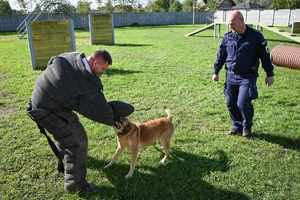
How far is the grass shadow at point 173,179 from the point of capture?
312 cm

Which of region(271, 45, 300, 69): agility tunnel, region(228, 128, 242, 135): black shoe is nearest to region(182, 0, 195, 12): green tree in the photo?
region(271, 45, 300, 69): agility tunnel

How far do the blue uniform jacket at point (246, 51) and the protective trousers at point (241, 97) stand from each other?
14 centimetres

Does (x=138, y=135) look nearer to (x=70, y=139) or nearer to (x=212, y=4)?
(x=70, y=139)

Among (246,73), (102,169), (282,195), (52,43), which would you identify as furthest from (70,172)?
(52,43)

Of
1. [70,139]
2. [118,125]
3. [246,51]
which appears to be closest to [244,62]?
[246,51]

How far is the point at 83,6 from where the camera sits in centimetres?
4438

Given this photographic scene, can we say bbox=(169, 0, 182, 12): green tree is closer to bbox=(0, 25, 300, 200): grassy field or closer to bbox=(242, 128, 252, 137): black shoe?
bbox=(0, 25, 300, 200): grassy field

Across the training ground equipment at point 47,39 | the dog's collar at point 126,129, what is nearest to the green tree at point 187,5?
the training ground equipment at point 47,39

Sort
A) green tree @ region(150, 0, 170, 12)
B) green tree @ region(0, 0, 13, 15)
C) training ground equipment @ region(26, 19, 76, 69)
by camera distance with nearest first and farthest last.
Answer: training ground equipment @ region(26, 19, 76, 69), green tree @ region(0, 0, 13, 15), green tree @ region(150, 0, 170, 12)

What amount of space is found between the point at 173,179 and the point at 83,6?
4603cm

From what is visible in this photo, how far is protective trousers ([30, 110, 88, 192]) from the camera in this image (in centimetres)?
285

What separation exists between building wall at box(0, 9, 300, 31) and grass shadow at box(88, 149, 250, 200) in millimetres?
27660

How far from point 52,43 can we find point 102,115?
8072 millimetres

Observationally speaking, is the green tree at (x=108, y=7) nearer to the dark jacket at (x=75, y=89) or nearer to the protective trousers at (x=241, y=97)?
the protective trousers at (x=241, y=97)
